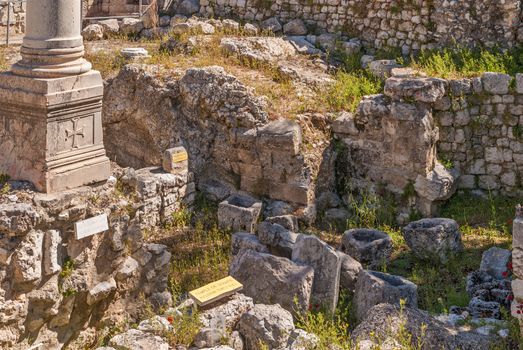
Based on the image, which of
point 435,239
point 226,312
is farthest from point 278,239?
point 226,312

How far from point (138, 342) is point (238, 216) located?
13.7ft

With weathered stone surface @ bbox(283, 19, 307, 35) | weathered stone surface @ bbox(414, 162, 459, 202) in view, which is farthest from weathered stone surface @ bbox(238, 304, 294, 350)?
weathered stone surface @ bbox(283, 19, 307, 35)

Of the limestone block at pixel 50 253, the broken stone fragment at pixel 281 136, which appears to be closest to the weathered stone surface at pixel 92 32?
the broken stone fragment at pixel 281 136

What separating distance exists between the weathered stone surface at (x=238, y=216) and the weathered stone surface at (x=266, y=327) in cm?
338

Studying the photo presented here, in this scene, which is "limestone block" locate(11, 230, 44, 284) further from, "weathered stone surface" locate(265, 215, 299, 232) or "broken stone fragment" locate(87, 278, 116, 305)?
"weathered stone surface" locate(265, 215, 299, 232)

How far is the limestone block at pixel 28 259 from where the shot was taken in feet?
21.3

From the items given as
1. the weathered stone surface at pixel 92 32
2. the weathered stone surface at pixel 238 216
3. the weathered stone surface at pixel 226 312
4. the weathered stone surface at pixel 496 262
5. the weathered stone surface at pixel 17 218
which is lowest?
the weathered stone surface at pixel 238 216

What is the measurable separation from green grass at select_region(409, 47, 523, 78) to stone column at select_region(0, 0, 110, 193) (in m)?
5.76

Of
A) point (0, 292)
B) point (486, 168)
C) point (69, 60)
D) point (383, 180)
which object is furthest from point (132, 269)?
point (486, 168)

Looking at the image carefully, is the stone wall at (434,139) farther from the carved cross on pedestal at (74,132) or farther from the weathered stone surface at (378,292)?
the carved cross on pedestal at (74,132)

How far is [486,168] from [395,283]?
3.72 metres

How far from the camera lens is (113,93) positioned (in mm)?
11906

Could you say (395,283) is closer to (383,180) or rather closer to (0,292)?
(383,180)

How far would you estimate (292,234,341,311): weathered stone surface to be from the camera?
784 cm
